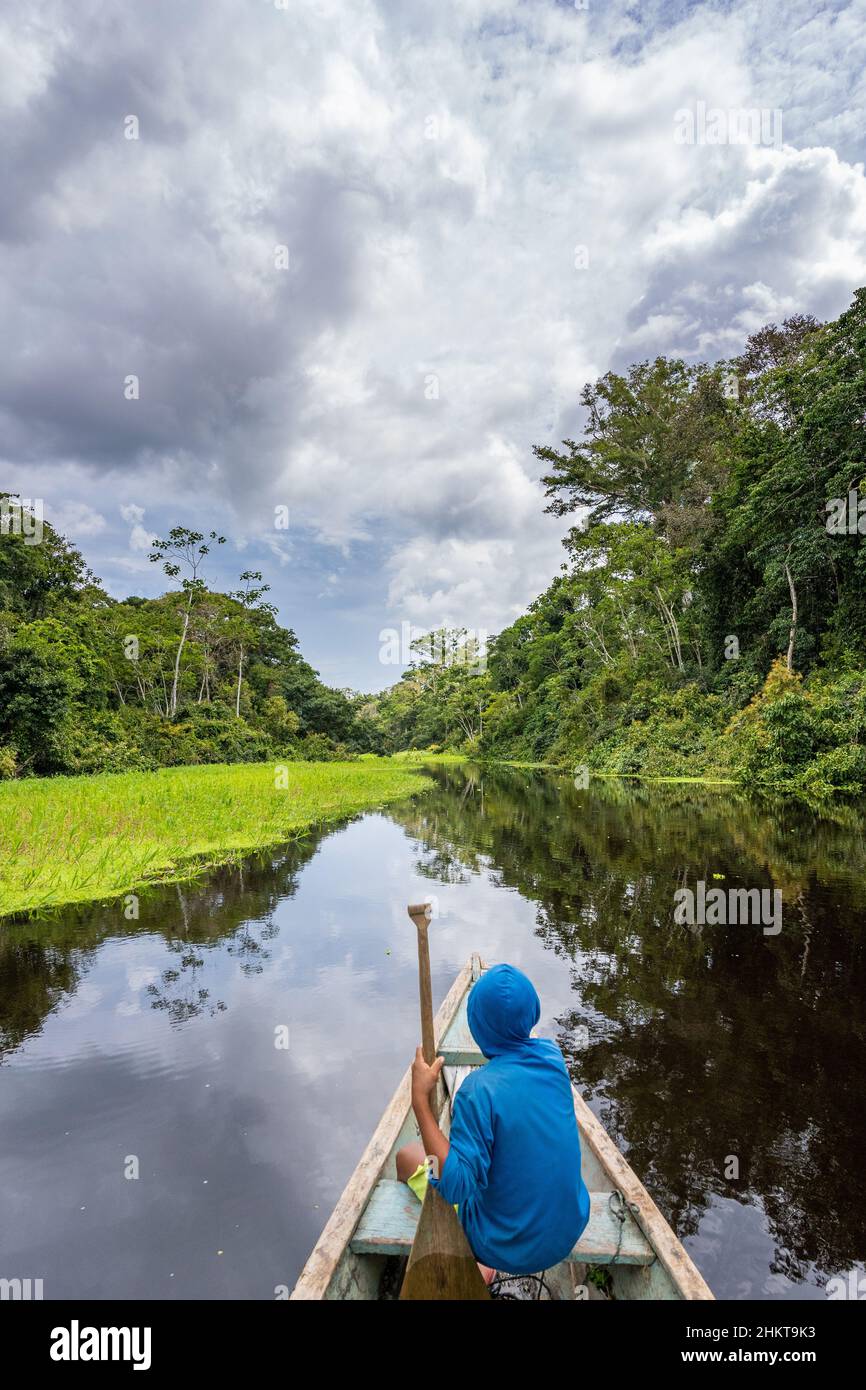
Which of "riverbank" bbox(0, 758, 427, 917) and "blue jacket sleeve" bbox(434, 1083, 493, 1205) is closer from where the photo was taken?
"blue jacket sleeve" bbox(434, 1083, 493, 1205)

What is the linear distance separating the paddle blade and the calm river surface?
1024 mm

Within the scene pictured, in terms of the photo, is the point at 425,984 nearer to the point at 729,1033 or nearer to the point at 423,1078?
the point at 423,1078

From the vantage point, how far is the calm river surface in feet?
9.50

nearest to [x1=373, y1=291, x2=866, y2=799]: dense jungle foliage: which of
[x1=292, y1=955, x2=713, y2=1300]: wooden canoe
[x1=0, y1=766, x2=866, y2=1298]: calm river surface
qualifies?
[x1=0, y1=766, x2=866, y2=1298]: calm river surface

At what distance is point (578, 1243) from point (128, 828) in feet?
34.7

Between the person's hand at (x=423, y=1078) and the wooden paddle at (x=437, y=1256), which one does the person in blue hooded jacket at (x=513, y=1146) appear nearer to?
the wooden paddle at (x=437, y=1256)

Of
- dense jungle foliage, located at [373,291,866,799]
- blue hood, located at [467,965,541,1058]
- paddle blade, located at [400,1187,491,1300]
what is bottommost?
paddle blade, located at [400,1187,491,1300]

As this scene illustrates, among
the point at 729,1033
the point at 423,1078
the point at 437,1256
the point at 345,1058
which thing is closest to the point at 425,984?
the point at 423,1078

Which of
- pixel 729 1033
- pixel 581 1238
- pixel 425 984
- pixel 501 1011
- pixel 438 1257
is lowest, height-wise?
pixel 729 1033

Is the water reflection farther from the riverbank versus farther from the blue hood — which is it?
the riverbank

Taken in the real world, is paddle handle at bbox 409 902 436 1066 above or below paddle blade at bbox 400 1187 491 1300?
above

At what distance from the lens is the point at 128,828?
11078 millimetres
